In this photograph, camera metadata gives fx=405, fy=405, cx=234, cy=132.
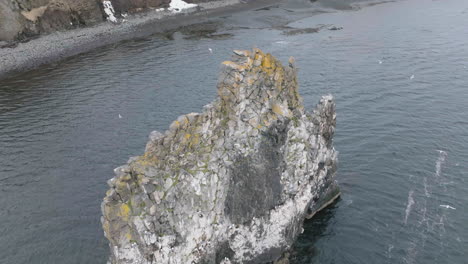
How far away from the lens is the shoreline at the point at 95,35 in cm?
7762

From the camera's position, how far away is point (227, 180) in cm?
2697

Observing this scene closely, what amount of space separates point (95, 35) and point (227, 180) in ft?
248

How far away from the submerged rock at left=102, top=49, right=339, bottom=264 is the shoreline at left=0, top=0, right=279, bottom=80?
5913 cm

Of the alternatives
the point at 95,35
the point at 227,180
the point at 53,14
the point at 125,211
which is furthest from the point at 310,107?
the point at 53,14

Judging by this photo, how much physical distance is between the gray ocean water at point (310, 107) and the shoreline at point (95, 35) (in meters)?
4.67

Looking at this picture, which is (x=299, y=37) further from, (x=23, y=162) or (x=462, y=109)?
(x=23, y=162)

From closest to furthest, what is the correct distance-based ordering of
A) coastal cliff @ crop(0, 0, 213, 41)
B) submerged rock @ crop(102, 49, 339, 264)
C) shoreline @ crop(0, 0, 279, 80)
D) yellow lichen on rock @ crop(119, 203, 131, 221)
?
1. yellow lichen on rock @ crop(119, 203, 131, 221)
2. submerged rock @ crop(102, 49, 339, 264)
3. shoreline @ crop(0, 0, 279, 80)
4. coastal cliff @ crop(0, 0, 213, 41)

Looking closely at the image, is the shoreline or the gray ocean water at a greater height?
the shoreline

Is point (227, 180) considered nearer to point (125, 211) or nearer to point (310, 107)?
Answer: point (125, 211)

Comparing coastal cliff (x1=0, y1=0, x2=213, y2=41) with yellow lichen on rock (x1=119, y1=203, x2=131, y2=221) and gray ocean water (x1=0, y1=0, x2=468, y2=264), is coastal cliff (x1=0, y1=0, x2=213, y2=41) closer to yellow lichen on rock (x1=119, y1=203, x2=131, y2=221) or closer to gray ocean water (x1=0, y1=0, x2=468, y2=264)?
gray ocean water (x1=0, y1=0, x2=468, y2=264)

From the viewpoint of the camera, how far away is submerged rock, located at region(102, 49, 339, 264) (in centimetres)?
2527

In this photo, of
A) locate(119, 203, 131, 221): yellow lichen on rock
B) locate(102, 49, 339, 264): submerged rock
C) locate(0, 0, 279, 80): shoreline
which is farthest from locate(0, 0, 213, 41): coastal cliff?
locate(119, 203, 131, 221): yellow lichen on rock

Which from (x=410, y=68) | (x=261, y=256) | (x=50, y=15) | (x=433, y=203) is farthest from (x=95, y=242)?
(x=50, y=15)

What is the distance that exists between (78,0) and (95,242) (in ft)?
255
